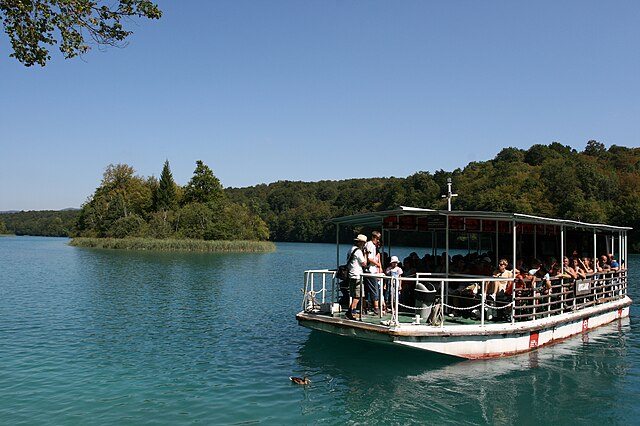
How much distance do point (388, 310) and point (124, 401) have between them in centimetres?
589

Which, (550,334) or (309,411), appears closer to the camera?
(309,411)

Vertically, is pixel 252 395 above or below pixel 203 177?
below

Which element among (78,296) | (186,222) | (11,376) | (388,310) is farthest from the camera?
(186,222)

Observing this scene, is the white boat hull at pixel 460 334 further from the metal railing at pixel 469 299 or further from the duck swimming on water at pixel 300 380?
the duck swimming on water at pixel 300 380

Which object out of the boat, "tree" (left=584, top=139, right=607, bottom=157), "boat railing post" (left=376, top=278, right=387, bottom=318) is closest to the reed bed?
the boat

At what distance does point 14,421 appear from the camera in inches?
343

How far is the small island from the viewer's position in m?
67.4

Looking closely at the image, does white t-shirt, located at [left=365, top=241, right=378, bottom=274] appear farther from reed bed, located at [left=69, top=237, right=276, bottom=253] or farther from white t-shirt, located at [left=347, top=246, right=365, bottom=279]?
reed bed, located at [left=69, top=237, right=276, bottom=253]

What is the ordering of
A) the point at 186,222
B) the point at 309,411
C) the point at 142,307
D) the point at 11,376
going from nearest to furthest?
the point at 309,411 < the point at 11,376 < the point at 142,307 < the point at 186,222

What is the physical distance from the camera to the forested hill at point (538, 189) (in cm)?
7988

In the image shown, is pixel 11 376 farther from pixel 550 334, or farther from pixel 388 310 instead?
pixel 550 334

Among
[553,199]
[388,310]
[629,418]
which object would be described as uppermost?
[553,199]

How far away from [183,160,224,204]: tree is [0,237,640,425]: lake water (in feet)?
225

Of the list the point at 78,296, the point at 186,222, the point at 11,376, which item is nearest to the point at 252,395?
the point at 11,376
